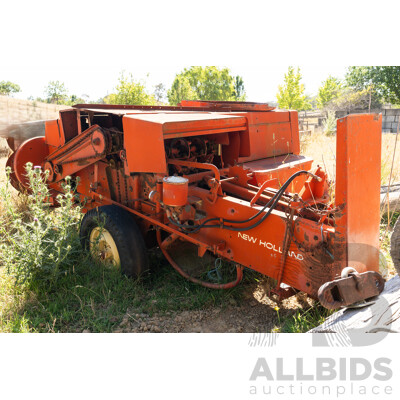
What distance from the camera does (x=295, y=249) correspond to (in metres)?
3.00

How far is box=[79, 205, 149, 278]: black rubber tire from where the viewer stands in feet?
13.0

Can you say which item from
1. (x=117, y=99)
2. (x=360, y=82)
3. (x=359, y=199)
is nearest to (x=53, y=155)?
→ (x=359, y=199)

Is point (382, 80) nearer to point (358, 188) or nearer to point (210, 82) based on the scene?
point (210, 82)

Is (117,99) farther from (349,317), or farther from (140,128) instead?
(349,317)

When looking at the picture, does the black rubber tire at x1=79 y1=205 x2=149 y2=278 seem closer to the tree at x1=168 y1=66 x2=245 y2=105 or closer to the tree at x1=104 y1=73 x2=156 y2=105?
the tree at x1=104 y1=73 x2=156 y2=105

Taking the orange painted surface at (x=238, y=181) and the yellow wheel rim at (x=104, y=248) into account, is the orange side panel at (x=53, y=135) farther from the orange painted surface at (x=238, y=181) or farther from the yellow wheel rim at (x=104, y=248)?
the yellow wheel rim at (x=104, y=248)

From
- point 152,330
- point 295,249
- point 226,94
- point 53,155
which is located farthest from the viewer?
point 226,94

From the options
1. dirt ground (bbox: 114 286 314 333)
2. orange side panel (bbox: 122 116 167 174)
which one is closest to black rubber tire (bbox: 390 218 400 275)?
dirt ground (bbox: 114 286 314 333)

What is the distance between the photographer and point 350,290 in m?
2.37

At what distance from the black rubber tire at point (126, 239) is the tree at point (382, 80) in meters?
28.6

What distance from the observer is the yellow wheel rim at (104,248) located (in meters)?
4.11

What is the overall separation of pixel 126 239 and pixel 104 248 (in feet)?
1.48

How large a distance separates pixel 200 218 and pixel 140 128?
101 centimetres

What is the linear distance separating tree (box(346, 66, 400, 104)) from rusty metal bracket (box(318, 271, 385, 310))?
96.2 feet
